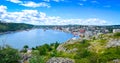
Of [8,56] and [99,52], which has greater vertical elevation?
[8,56]

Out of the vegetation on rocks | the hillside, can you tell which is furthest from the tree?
the hillside

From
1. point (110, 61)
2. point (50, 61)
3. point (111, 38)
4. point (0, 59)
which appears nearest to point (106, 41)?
point (111, 38)

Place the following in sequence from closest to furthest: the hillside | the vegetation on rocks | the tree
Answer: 1. the vegetation on rocks
2. the hillside
3. the tree

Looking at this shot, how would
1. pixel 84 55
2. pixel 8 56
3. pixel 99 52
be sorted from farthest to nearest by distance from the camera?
pixel 99 52, pixel 84 55, pixel 8 56

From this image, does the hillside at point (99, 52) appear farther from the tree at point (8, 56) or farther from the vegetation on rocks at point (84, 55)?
the tree at point (8, 56)

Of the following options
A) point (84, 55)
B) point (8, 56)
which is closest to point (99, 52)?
point (84, 55)

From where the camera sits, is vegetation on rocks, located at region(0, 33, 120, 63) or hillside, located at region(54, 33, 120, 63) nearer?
vegetation on rocks, located at region(0, 33, 120, 63)

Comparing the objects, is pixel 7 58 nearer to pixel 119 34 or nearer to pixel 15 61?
pixel 15 61

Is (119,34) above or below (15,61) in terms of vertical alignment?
above

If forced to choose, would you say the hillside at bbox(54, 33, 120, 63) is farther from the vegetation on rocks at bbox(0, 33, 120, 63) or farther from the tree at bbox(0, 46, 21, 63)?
the tree at bbox(0, 46, 21, 63)

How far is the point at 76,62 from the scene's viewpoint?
40344 mm

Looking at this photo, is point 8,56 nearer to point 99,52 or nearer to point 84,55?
point 84,55

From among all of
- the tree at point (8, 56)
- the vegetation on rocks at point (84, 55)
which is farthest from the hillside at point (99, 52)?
the tree at point (8, 56)

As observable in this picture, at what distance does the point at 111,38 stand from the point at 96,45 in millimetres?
5368
